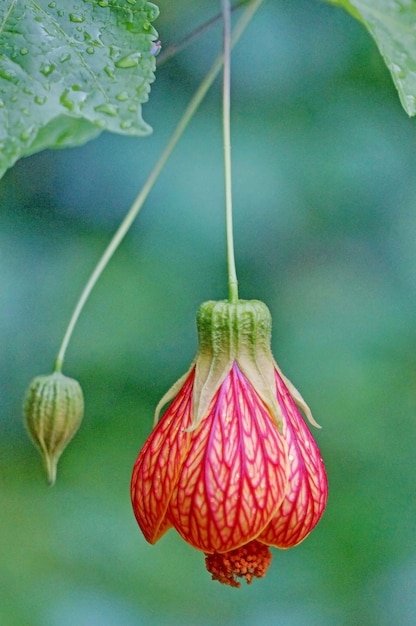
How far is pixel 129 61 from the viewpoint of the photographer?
3.40 ft

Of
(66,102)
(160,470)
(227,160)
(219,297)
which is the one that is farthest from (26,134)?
(219,297)

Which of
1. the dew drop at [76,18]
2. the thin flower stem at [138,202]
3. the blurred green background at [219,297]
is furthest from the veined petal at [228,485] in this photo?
the blurred green background at [219,297]

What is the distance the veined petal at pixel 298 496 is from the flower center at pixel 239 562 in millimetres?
47

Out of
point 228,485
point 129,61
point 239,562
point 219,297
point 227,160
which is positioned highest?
point 129,61

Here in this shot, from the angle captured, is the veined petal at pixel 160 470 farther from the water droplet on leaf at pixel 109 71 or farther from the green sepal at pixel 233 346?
the water droplet on leaf at pixel 109 71

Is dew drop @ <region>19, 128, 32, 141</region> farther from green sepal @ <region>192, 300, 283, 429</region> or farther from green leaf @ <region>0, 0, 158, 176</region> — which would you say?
green sepal @ <region>192, 300, 283, 429</region>

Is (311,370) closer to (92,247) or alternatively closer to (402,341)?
(402,341)

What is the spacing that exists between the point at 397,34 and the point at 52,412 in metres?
0.80

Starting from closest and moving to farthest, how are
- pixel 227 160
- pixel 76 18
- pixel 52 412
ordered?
pixel 76 18
pixel 227 160
pixel 52 412

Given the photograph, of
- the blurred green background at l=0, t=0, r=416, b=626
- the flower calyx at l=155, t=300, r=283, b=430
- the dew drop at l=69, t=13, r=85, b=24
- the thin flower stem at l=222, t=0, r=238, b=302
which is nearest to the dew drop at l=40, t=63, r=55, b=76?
the dew drop at l=69, t=13, r=85, b=24

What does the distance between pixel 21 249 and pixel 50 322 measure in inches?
8.5

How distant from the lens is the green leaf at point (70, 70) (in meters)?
0.95

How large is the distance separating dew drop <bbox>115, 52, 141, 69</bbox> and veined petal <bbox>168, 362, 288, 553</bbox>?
1.63 feet

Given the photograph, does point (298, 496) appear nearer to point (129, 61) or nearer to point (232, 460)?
point (232, 460)
